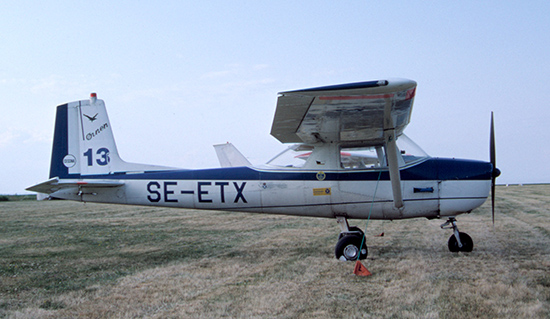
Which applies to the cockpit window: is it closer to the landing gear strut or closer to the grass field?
the landing gear strut

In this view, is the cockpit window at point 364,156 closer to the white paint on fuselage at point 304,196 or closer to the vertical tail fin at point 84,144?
the white paint on fuselage at point 304,196

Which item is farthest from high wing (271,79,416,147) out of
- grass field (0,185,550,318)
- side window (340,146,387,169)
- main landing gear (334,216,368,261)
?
grass field (0,185,550,318)

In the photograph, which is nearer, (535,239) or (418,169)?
(418,169)

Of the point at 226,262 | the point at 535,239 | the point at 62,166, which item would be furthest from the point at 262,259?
the point at 535,239

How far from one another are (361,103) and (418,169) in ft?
6.98

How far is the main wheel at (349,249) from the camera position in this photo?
639 centimetres

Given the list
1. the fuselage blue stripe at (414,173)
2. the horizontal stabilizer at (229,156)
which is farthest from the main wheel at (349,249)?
the horizontal stabilizer at (229,156)

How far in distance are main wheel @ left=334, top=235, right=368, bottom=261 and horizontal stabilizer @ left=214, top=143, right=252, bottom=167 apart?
11.1 m

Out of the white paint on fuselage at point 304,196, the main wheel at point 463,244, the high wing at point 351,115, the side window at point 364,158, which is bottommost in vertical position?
the main wheel at point 463,244

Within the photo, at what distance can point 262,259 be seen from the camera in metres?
6.55

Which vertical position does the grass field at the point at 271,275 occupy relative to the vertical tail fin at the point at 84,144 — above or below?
below

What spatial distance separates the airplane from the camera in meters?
6.49

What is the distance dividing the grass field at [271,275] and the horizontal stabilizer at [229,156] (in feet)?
25.0

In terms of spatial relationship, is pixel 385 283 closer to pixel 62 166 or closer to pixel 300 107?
pixel 300 107
